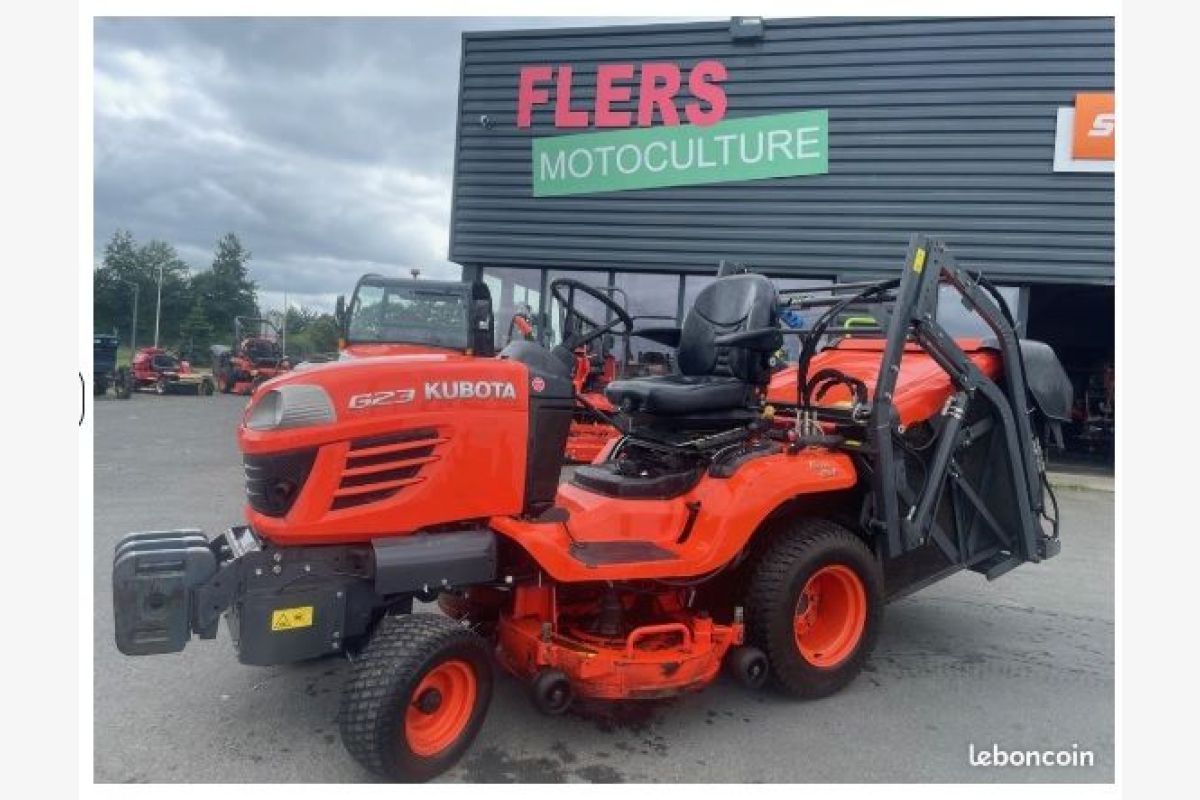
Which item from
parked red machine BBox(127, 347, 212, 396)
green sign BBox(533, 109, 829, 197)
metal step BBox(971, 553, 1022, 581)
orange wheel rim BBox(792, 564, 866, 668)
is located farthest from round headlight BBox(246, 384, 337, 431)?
parked red machine BBox(127, 347, 212, 396)

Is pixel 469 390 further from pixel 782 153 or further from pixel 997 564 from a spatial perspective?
pixel 782 153

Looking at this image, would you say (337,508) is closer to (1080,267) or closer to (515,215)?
(515,215)

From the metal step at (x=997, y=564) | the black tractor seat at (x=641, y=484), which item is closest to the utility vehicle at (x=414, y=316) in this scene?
the black tractor seat at (x=641, y=484)

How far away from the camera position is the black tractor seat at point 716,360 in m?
3.43

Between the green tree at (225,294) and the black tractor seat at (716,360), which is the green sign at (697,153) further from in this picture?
the green tree at (225,294)

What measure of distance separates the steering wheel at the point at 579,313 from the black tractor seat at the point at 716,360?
259 mm

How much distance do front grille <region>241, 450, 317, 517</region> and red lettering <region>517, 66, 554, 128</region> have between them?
815 cm

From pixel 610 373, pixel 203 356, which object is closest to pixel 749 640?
pixel 610 373

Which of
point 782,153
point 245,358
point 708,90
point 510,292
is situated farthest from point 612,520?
point 245,358

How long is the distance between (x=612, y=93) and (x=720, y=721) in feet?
26.4

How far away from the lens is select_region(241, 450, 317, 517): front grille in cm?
250

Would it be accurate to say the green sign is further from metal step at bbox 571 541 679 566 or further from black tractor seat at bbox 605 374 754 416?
metal step at bbox 571 541 679 566

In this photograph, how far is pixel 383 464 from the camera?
2584 mm

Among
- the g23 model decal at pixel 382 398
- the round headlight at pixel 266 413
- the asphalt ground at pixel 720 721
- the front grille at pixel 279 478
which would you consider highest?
the g23 model decal at pixel 382 398
